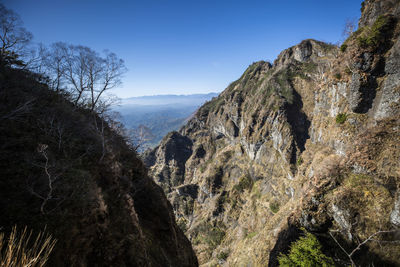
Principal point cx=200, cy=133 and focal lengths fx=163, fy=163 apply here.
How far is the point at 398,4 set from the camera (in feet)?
76.6

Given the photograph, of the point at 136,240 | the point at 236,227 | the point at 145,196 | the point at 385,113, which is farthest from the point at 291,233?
the point at 236,227

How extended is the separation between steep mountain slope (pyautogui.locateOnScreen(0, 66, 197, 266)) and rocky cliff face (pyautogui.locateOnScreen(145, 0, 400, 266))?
18.9m

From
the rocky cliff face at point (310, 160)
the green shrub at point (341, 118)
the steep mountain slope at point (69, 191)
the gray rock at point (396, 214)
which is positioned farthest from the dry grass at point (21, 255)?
the green shrub at point (341, 118)

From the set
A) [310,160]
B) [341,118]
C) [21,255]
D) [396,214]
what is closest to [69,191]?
[21,255]

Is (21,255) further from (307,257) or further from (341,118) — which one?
(341,118)

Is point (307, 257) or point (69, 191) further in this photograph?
point (307, 257)

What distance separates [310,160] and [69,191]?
46.6m

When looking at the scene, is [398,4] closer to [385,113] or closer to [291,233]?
[385,113]

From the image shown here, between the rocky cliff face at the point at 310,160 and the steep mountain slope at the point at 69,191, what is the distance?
62.1 ft

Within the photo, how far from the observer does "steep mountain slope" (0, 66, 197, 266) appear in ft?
27.1

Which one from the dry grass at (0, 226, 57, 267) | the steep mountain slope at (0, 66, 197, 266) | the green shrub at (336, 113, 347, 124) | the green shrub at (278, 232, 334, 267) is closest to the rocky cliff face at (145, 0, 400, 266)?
the green shrub at (336, 113, 347, 124)

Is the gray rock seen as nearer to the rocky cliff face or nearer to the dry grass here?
the rocky cliff face

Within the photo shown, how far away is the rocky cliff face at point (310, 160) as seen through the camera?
68.3ft

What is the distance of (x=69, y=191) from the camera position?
992 cm
